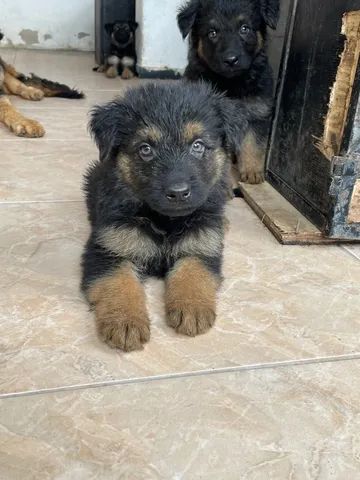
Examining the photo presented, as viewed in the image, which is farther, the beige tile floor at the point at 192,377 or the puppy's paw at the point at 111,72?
the puppy's paw at the point at 111,72

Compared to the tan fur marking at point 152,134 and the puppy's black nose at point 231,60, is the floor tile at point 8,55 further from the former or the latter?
the tan fur marking at point 152,134

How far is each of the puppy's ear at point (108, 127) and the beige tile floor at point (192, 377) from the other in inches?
22.1

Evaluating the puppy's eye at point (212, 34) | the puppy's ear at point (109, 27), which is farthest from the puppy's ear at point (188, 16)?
the puppy's ear at point (109, 27)

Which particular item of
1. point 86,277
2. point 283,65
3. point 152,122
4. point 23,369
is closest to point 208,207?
point 152,122

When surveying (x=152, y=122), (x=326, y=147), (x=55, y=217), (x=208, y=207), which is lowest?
(x=55, y=217)

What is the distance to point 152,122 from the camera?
6.84 ft

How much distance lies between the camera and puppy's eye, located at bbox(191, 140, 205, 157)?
2.14m

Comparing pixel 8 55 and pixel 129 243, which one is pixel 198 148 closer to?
pixel 129 243

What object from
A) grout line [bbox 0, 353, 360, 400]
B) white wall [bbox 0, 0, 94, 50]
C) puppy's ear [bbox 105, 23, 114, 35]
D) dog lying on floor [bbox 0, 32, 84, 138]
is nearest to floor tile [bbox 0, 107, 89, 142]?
dog lying on floor [bbox 0, 32, 84, 138]

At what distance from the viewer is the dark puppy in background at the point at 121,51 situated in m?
6.98

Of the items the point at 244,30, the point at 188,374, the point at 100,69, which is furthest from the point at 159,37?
the point at 188,374

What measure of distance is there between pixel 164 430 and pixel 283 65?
8.21 ft

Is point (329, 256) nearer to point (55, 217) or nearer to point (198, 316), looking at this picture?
point (198, 316)

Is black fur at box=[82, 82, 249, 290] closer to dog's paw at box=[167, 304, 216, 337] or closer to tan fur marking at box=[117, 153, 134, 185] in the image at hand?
tan fur marking at box=[117, 153, 134, 185]
